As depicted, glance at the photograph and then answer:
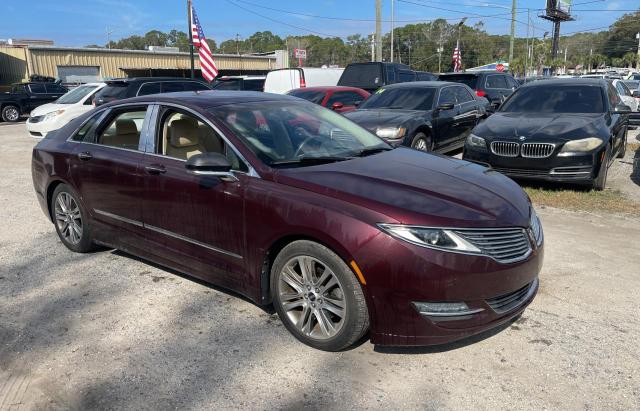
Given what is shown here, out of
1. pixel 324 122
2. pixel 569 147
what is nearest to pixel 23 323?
pixel 324 122

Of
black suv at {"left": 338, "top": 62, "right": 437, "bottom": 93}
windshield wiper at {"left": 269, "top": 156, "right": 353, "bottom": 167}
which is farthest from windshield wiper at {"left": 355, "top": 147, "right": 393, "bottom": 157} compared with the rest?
black suv at {"left": 338, "top": 62, "right": 437, "bottom": 93}

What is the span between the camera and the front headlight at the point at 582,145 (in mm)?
6934

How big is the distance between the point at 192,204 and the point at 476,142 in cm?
512

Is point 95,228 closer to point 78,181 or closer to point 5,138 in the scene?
point 78,181

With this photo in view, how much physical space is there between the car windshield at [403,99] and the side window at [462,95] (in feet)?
3.23

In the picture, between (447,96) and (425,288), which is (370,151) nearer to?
(425,288)

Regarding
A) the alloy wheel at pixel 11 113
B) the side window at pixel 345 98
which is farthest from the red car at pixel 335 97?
the alloy wheel at pixel 11 113

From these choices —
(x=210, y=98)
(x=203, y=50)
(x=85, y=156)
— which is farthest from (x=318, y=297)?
(x=203, y=50)

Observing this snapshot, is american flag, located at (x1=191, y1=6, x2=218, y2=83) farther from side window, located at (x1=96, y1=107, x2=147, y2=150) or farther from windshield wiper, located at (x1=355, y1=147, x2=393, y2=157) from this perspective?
windshield wiper, located at (x1=355, y1=147, x2=393, y2=157)

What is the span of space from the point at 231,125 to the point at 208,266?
1.04m

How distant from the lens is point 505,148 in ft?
24.0

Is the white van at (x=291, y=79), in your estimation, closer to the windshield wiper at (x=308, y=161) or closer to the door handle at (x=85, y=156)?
the door handle at (x=85, y=156)

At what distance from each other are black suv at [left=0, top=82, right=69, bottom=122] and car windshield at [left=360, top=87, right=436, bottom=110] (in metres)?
18.4

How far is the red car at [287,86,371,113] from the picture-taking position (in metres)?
11.7
